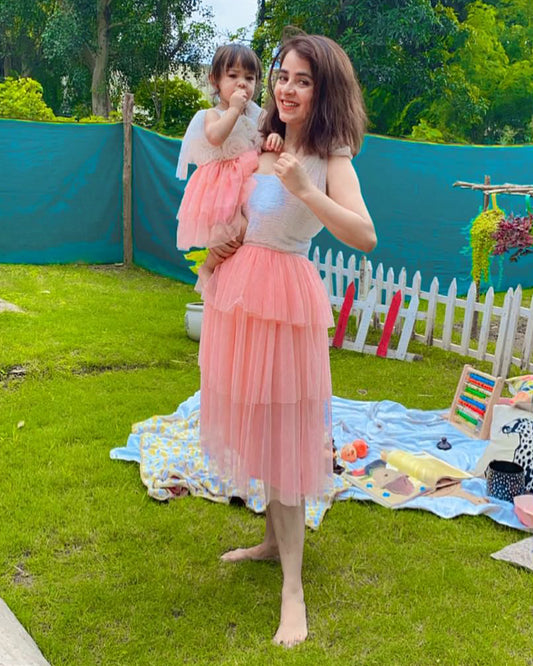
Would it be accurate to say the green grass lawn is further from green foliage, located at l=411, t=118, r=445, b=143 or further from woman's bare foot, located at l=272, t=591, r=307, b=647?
green foliage, located at l=411, t=118, r=445, b=143

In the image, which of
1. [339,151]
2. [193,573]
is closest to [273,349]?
[339,151]

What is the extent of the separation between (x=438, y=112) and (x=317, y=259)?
10.0 m

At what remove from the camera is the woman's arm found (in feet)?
5.81

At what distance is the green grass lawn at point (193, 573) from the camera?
212 cm

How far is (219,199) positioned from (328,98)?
0.42 meters

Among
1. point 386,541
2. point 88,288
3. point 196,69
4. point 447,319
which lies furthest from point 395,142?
point 196,69

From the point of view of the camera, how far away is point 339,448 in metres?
3.69

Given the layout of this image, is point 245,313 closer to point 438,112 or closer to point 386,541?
point 386,541

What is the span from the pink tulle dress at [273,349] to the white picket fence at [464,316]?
309cm

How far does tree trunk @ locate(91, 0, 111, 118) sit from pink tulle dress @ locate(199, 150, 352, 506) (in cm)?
1885

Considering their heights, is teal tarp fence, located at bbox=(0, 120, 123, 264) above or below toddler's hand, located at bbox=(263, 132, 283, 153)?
below

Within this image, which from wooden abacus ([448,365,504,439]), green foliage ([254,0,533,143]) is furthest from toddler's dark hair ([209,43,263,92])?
green foliage ([254,0,533,143])

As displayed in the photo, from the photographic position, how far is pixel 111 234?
8.75m

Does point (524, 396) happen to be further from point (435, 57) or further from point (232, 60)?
point (435, 57)
